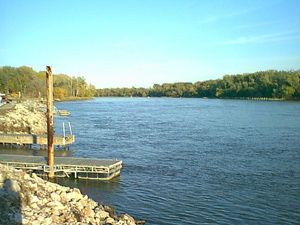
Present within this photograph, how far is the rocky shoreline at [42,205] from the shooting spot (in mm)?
15062

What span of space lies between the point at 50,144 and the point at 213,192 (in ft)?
37.0

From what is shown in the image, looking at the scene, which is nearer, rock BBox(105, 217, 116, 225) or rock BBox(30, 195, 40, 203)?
rock BBox(30, 195, 40, 203)

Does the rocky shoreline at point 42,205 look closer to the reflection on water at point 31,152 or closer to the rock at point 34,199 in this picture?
the rock at point 34,199

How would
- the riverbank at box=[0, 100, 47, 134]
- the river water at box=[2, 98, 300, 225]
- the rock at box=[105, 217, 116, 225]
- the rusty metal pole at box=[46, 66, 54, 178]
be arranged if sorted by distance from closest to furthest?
the rock at box=[105, 217, 116, 225] < the river water at box=[2, 98, 300, 225] < the rusty metal pole at box=[46, 66, 54, 178] < the riverbank at box=[0, 100, 47, 134]

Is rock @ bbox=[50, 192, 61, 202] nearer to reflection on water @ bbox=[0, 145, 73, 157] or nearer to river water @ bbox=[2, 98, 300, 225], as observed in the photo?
river water @ bbox=[2, 98, 300, 225]

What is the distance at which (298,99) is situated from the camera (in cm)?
15262

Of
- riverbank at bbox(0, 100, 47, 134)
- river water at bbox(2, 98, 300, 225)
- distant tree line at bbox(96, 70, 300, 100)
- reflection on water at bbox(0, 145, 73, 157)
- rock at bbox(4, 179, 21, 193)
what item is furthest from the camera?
distant tree line at bbox(96, 70, 300, 100)

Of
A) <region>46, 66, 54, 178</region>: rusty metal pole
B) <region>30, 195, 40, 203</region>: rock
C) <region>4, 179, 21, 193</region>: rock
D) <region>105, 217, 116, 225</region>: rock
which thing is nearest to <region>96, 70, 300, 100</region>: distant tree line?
<region>46, 66, 54, 178</region>: rusty metal pole

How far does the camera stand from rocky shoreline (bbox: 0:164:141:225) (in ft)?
49.4

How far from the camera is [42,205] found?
54.1 feet

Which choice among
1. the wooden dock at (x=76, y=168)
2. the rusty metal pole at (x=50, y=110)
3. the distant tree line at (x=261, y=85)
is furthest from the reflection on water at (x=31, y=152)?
the distant tree line at (x=261, y=85)

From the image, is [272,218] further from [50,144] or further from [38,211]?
[50,144]

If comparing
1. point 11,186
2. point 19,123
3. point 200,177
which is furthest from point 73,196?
point 19,123

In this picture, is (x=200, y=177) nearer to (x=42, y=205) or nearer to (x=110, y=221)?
(x=110, y=221)
